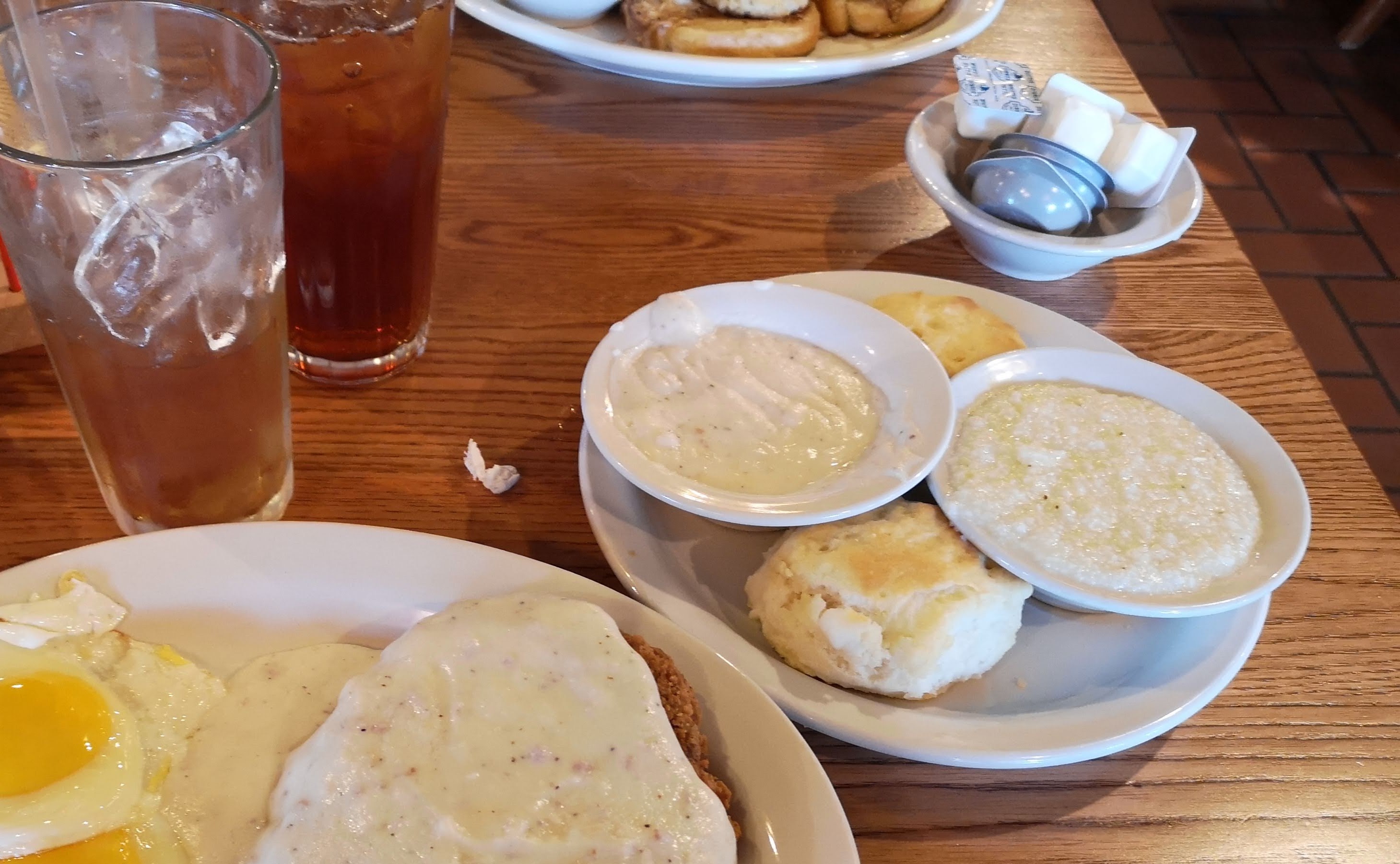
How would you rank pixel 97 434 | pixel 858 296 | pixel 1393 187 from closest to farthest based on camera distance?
pixel 97 434 → pixel 858 296 → pixel 1393 187

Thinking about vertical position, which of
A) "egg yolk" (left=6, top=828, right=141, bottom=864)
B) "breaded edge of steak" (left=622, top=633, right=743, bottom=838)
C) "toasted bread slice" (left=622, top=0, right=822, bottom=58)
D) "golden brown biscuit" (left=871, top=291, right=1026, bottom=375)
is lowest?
"egg yolk" (left=6, top=828, right=141, bottom=864)

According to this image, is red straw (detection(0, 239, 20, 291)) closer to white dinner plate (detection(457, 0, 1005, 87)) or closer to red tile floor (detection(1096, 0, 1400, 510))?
white dinner plate (detection(457, 0, 1005, 87))

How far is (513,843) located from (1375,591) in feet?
3.10

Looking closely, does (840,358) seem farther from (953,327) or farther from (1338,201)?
(1338,201)

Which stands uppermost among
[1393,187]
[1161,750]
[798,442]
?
[798,442]

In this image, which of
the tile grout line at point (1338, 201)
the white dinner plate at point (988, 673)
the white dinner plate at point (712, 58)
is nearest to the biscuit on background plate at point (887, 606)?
the white dinner plate at point (988, 673)

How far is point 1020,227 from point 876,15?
1.95 ft

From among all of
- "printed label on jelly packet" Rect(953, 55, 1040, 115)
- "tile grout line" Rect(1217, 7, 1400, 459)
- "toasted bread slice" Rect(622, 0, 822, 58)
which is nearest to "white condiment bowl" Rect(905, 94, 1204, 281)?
"printed label on jelly packet" Rect(953, 55, 1040, 115)

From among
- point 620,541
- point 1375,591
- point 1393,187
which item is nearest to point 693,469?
point 620,541

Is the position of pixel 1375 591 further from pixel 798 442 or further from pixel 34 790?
pixel 34 790

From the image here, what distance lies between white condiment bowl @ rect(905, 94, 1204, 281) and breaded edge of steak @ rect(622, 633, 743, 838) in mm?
795

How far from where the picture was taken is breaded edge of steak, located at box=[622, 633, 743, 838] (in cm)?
75

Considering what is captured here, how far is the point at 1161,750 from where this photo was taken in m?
0.93

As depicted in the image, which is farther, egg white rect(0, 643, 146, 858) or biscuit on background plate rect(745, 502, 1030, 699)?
biscuit on background plate rect(745, 502, 1030, 699)
